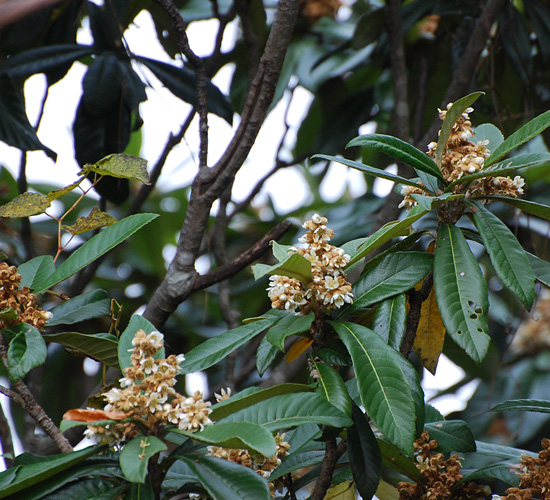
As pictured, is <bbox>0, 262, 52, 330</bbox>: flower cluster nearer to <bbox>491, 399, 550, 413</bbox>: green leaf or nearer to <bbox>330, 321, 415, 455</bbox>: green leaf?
<bbox>330, 321, 415, 455</bbox>: green leaf

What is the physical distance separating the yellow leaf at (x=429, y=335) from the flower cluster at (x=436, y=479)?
101 mm

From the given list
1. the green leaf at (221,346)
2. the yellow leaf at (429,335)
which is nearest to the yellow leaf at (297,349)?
the green leaf at (221,346)

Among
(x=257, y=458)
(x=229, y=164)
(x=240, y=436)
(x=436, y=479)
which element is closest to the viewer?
(x=240, y=436)

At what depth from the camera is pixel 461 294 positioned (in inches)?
28.4

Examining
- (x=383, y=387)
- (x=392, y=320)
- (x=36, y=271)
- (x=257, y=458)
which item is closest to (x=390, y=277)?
(x=392, y=320)

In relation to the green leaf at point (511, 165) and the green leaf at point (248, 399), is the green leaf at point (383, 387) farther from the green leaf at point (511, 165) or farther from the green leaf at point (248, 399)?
the green leaf at point (511, 165)

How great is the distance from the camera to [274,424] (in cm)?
66

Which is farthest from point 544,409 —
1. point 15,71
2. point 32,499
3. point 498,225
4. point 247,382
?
point 15,71

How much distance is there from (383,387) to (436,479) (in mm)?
237

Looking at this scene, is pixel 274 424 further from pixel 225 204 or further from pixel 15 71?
pixel 15 71

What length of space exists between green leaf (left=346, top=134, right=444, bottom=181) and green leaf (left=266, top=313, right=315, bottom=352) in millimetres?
215

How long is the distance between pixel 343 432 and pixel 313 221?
0.26 metres

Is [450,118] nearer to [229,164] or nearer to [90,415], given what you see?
[229,164]

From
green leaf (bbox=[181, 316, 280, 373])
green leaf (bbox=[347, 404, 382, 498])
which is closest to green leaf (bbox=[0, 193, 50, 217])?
green leaf (bbox=[181, 316, 280, 373])
